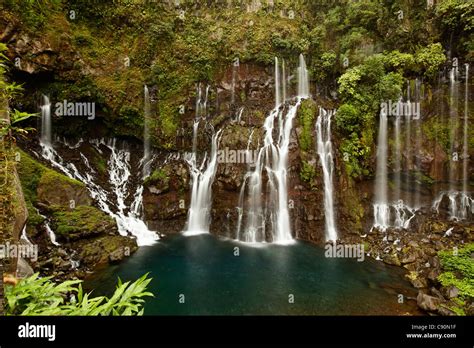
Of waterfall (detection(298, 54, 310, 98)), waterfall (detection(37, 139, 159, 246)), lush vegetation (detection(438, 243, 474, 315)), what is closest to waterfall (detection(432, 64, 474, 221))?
lush vegetation (detection(438, 243, 474, 315))

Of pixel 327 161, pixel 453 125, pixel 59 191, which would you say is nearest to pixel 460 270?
pixel 327 161

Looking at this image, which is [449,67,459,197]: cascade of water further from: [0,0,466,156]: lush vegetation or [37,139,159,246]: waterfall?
[37,139,159,246]: waterfall

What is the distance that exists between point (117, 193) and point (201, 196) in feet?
15.1

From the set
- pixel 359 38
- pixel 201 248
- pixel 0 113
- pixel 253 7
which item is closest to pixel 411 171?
pixel 359 38

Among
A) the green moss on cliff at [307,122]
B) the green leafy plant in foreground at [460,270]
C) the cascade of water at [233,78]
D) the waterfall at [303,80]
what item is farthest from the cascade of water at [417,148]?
the cascade of water at [233,78]

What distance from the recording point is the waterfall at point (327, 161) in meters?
13.8

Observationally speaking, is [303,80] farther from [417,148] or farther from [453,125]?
[453,125]

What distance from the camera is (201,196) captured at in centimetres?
1544

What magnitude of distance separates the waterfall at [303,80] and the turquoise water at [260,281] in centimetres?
1043

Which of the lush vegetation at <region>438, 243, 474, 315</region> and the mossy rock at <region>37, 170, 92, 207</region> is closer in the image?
the lush vegetation at <region>438, 243, 474, 315</region>

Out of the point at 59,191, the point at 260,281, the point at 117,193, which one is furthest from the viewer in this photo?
the point at 117,193

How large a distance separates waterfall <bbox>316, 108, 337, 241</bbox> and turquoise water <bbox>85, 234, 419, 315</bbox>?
5.15 feet

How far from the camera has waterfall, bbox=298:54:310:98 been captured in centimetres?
1855

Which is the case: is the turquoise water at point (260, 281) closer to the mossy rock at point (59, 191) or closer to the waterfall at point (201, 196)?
the waterfall at point (201, 196)
